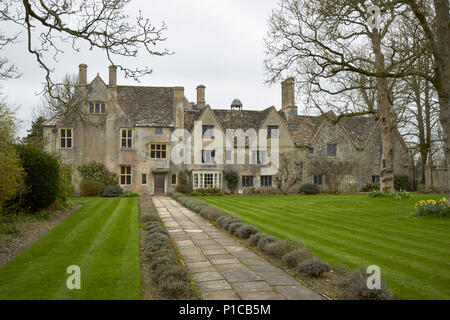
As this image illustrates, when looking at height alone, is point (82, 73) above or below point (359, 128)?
above

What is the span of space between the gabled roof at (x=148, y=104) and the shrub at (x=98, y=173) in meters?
5.04

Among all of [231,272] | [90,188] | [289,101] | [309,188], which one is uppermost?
[289,101]

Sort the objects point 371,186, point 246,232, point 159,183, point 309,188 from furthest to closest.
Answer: point 371,186
point 309,188
point 159,183
point 246,232

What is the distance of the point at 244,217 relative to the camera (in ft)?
50.5

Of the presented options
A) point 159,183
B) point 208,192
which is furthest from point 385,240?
point 159,183

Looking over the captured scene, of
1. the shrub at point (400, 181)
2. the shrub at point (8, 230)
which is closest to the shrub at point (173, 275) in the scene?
the shrub at point (8, 230)

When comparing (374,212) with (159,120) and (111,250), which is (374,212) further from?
(159,120)

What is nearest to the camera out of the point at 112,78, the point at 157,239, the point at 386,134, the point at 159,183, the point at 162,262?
the point at 162,262

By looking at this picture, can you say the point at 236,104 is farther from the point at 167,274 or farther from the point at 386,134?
the point at 167,274

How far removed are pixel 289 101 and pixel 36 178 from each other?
95.0 ft

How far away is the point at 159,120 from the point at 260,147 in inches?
398

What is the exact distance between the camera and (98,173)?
32.1 m

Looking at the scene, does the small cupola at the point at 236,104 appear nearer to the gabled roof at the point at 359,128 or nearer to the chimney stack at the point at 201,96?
the chimney stack at the point at 201,96
